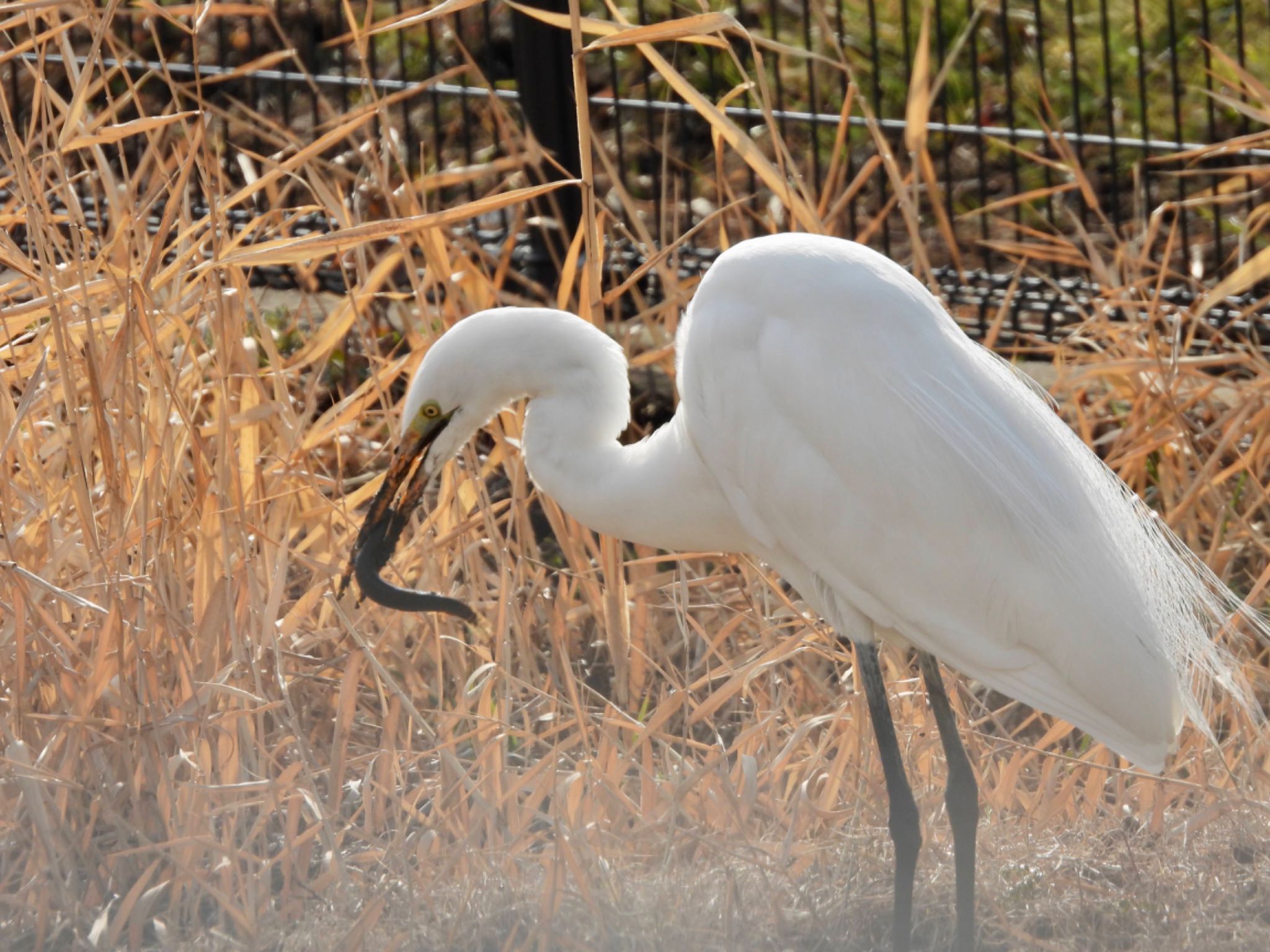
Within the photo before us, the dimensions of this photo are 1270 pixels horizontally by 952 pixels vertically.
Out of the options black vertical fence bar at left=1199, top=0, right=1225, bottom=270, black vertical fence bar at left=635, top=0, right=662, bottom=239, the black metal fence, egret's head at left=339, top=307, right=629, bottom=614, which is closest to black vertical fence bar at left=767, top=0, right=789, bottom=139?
the black metal fence

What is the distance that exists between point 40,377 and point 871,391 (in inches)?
50.7

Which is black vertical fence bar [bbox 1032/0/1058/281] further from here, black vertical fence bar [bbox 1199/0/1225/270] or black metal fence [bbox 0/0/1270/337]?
black vertical fence bar [bbox 1199/0/1225/270]

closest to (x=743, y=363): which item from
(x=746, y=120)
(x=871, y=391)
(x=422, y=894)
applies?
(x=871, y=391)

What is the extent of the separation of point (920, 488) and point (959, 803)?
0.45 m

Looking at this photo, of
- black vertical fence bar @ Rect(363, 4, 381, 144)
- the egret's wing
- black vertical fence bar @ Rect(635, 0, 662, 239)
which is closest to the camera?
the egret's wing

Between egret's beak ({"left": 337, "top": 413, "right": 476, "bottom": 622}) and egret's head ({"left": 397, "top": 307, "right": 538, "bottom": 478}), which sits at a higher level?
egret's head ({"left": 397, "top": 307, "right": 538, "bottom": 478})

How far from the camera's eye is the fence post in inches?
150

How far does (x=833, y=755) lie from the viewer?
2.74 metres

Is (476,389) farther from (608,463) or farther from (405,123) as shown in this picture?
(405,123)

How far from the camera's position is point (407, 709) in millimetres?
2482

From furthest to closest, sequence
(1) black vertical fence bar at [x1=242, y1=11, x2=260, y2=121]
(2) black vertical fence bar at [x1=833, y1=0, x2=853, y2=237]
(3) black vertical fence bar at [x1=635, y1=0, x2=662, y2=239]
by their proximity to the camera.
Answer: (1) black vertical fence bar at [x1=242, y1=11, x2=260, y2=121]
(3) black vertical fence bar at [x1=635, y1=0, x2=662, y2=239]
(2) black vertical fence bar at [x1=833, y1=0, x2=853, y2=237]

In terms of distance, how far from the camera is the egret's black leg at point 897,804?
2236 millimetres

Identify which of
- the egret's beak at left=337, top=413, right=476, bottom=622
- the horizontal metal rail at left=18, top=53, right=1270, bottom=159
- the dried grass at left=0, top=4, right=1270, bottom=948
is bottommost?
the dried grass at left=0, top=4, right=1270, bottom=948

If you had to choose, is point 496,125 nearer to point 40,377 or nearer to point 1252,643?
point 40,377
